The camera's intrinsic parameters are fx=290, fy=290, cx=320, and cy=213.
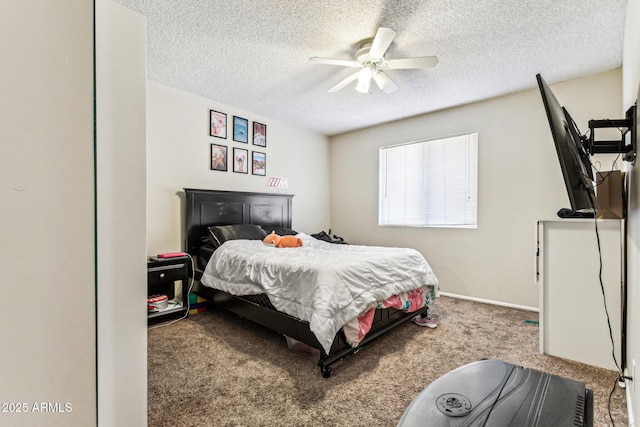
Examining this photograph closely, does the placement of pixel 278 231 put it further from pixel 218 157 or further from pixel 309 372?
pixel 309 372

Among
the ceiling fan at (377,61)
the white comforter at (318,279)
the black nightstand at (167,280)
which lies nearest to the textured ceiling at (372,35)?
the ceiling fan at (377,61)

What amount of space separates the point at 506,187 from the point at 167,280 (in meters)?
3.88

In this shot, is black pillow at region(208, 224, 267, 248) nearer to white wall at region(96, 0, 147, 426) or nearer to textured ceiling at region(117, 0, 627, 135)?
textured ceiling at region(117, 0, 627, 135)

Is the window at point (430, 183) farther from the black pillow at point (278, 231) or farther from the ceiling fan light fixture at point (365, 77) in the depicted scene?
the ceiling fan light fixture at point (365, 77)

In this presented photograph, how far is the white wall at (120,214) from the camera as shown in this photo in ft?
2.17

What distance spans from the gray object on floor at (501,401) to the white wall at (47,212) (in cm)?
79

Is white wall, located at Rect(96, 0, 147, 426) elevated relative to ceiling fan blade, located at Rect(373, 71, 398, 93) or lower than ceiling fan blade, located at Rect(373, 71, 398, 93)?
lower

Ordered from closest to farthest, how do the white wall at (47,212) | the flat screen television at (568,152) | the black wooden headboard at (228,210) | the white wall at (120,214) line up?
1. the white wall at (47,212)
2. the white wall at (120,214)
3. the flat screen television at (568,152)
4. the black wooden headboard at (228,210)

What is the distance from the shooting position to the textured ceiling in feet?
6.57

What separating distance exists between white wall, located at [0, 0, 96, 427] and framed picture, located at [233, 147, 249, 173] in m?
3.34

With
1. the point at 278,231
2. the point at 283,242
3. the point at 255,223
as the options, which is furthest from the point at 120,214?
the point at 255,223

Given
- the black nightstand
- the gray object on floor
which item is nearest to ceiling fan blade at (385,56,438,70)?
the gray object on floor

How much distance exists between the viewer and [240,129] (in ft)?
12.9

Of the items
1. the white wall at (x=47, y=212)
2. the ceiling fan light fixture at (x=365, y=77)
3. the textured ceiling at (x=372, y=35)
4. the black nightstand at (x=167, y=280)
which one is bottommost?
the black nightstand at (x=167, y=280)
